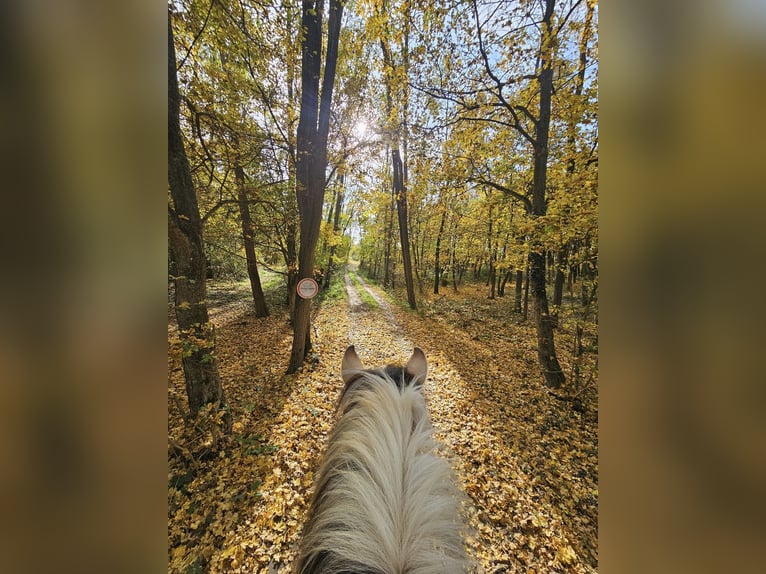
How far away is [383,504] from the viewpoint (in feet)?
3.85

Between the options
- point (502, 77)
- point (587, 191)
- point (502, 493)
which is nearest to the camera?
point (502, 493)

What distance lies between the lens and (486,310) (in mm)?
13578

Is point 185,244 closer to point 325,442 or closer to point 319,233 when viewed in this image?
point 319,233

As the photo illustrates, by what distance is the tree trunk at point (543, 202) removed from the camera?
404 centimetres

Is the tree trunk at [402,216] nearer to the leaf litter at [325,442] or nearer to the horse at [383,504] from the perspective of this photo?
the leaf litter at [325,442]

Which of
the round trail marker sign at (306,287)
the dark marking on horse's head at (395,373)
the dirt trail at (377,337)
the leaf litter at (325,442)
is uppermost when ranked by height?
the round trail marker sign at (306,287)

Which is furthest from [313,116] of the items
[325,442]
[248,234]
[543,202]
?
[325,442]

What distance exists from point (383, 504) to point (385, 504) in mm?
17

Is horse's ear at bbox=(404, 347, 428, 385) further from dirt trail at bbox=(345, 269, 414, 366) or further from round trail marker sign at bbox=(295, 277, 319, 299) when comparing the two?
dirt trail at bbox=(345, 269, 414, 366)
